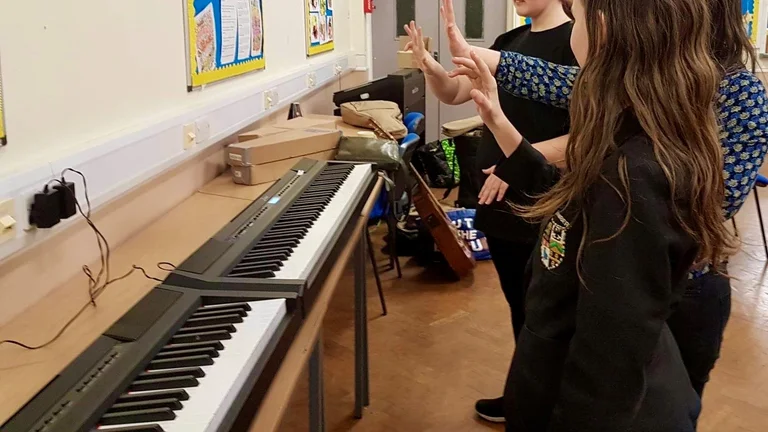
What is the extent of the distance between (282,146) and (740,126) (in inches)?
60.8

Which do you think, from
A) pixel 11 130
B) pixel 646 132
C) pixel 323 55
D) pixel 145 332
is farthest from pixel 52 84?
pixel 323 55

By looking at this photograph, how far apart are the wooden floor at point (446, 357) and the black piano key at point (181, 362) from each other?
141 centimetres

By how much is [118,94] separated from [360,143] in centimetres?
110

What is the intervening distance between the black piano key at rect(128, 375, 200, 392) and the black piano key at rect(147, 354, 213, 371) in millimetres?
42

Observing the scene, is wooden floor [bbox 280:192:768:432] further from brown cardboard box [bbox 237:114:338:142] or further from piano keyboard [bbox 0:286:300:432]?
piano keyboard [bbox 0:286:300:432]

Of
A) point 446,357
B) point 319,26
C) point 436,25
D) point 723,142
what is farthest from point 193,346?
point 436,25

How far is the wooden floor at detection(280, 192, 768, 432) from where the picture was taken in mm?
2477

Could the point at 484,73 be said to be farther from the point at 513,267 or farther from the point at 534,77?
the point at 513,267

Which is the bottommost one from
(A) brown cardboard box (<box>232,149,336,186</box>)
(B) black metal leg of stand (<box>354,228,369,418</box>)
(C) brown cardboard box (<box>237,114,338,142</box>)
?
(B) black metal leg of stand (<box>354,228,369,418</box>)

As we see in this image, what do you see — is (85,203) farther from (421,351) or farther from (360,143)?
(421,351)

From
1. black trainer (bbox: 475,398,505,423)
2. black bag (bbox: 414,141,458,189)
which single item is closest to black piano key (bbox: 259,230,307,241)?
black trainer (bbox: 475,398,505,423)

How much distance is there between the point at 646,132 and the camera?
3.33 feet

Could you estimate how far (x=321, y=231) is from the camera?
1.72m

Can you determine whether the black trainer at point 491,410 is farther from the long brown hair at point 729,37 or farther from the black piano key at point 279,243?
the long brown hair at point 729,37
